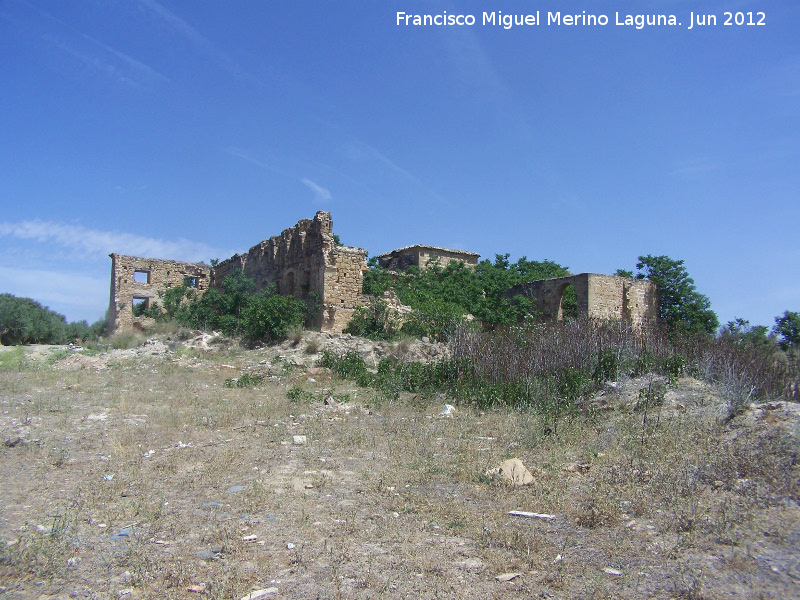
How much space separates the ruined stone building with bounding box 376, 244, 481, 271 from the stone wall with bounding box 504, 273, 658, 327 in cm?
417

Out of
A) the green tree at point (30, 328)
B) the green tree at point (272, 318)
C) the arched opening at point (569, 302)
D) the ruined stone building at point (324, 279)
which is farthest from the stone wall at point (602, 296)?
the green tree at point (30, 328)

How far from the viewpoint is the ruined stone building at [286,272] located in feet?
55.5

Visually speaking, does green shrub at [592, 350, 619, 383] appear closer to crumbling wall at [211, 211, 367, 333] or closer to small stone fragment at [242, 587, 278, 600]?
small stone fragment at [242, 587, 278, 600]

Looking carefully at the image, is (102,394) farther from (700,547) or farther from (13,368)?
(700,547)

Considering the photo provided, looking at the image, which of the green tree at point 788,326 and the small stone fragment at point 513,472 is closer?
the small stone fragment at point 513,472

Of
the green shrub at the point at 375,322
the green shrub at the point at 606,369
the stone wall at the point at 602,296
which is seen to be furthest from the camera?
the stone wall at the point at 602,296

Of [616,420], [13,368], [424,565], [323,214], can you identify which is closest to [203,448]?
[424,565]

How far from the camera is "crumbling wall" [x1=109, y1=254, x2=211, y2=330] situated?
24031mm

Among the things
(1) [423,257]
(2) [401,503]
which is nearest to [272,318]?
(1) [423,257]

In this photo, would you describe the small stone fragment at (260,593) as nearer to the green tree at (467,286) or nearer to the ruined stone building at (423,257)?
the green tree at (467,286)

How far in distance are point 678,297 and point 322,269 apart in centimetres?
1218

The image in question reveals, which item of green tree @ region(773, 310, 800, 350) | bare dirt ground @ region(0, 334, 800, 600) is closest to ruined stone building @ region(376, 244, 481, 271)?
green tree @ region(773, 310, 800, 350)

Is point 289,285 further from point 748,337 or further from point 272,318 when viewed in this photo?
point 748,337

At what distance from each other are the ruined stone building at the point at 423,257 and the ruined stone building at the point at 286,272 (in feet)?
17.3
